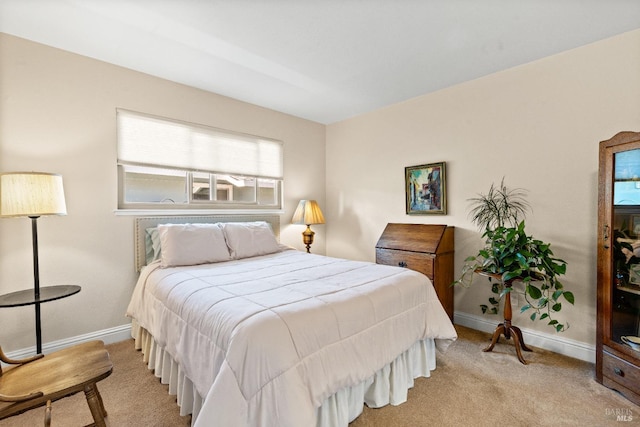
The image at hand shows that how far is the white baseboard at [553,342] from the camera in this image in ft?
7.68

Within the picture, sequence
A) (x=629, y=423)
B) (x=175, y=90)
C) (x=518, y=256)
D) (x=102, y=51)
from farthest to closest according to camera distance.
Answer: (x=175, y=90) → (x=102, y=51) → (x=518, y=256) → (x=629, y=423)

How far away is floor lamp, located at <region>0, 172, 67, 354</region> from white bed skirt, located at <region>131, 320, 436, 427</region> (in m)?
0.80

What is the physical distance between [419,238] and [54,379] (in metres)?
2.89

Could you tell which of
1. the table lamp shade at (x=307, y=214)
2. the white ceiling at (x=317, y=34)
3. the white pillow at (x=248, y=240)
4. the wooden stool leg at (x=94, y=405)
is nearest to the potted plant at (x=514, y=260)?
the white ceiling at (x=317, y=34)

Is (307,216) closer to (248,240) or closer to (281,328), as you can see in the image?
(248,240)

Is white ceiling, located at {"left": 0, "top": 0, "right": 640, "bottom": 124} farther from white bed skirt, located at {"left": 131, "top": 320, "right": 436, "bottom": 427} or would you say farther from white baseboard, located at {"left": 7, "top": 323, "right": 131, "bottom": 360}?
white baseboard, located at {"left": 7, "top": 323, "right": 131, "bottom": 360}

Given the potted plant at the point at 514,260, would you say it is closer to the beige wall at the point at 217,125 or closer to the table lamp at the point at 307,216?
the beige wall at the point at 217,125

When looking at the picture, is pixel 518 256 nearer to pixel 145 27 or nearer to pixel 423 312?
pixel 423 312

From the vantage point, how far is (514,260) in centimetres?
227

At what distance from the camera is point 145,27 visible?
6.97ft

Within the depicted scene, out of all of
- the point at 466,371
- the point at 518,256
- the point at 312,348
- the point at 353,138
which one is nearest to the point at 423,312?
the point at 466,371

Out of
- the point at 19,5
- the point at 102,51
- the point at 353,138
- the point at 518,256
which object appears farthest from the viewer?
the point at 353,138

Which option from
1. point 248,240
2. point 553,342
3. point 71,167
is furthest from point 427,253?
point 71,167

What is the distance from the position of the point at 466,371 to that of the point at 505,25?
2562mm
